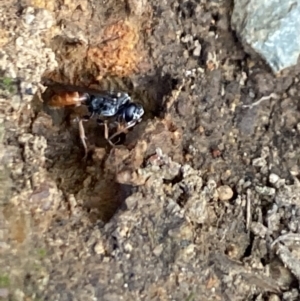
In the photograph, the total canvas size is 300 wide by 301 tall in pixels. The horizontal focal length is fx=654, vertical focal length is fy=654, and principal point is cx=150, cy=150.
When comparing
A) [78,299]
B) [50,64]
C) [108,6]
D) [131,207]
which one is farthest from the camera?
[108,6]

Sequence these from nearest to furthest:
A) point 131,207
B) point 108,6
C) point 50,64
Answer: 1. point 131,207
2. point 50,64
3. point 108,6

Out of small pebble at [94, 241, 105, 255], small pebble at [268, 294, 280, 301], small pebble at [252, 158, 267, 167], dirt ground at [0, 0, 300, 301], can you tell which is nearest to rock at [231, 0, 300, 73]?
dirt ground at [0, 0, 300, 301]

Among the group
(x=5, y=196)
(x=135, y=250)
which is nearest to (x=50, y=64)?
(x=5, y=196)

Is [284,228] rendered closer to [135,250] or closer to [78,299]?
[135,250]

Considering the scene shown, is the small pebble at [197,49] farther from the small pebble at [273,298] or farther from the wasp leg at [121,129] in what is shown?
the small pebble at [273,298]

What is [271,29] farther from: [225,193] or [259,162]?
[225,193]

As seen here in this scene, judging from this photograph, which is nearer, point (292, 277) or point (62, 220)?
point (62, 220)

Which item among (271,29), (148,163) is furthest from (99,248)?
(271,29)
